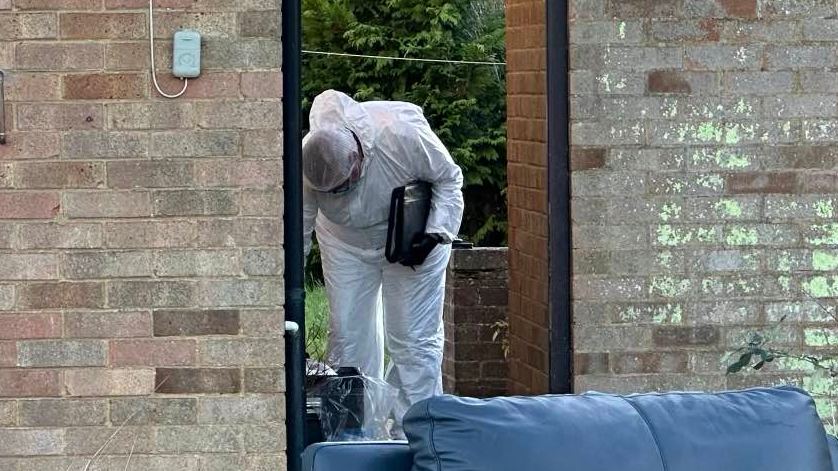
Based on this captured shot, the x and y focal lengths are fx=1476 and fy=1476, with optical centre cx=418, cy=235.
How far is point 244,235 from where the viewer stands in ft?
15.1

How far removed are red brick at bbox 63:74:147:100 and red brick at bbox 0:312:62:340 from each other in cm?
69

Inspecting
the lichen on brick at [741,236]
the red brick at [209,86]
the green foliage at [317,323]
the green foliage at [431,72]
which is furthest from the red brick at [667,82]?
the green foliage at [431,72]

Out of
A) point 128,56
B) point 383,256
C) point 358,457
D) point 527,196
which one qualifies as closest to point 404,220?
point 383,256

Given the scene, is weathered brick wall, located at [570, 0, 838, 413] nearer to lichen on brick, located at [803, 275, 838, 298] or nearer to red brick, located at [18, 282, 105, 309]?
lichen on brick, located at [803, 275, 838, 298]

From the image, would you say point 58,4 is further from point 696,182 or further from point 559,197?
point 696,182

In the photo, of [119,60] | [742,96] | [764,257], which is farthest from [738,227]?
[119,60]

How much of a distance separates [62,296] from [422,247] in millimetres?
2471

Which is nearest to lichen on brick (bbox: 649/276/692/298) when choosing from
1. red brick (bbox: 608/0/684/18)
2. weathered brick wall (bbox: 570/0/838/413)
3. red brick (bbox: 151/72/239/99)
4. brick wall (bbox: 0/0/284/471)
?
weathered brick wall (bbox: 570/0/838/413)

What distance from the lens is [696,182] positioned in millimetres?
5047

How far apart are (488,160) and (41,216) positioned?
5727 millimetres


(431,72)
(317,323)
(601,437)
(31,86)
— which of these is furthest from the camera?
(431,72)

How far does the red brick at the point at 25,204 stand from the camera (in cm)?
455

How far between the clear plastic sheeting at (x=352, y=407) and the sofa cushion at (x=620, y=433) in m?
2.92

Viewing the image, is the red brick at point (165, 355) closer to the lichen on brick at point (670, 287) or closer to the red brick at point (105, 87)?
the red brick at point (105, 87)
